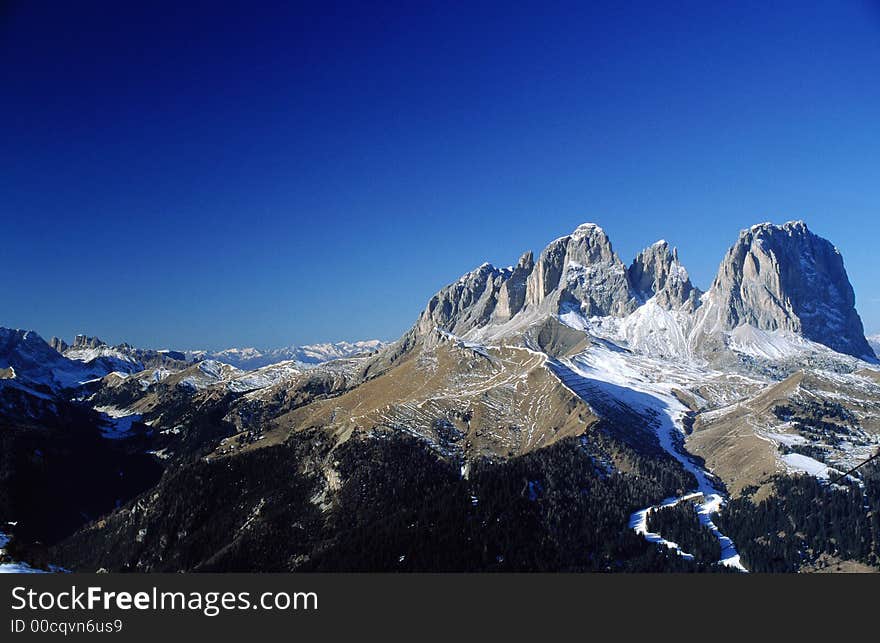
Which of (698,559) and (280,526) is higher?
(280,526)

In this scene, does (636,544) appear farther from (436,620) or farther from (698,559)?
(436,620)

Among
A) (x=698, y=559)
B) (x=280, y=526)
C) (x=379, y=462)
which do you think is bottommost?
(x=698, y=559)

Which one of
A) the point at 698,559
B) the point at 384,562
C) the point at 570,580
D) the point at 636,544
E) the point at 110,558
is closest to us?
the point at 570,580

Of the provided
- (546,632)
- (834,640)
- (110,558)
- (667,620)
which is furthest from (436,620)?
(110,558)

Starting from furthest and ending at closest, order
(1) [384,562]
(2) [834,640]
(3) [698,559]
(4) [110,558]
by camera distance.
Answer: (4) [110,558] → (3) [698,559] → (1) [384,562] → (2) [834,640]

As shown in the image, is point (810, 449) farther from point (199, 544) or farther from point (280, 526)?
point (199, 544)


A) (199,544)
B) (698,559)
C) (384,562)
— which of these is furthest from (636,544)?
(199,544)

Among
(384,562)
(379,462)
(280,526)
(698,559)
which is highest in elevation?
(379,462)

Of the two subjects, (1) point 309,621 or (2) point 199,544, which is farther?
(2) point 199,544

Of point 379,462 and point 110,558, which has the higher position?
point 379,462
